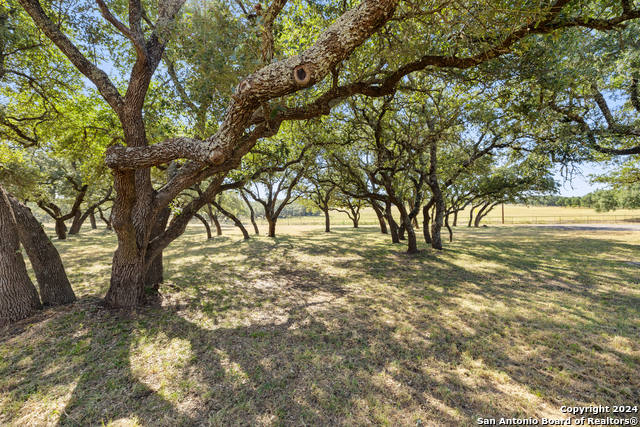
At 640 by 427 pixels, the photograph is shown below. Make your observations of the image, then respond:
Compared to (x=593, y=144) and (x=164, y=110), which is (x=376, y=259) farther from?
(x=164, y=110)

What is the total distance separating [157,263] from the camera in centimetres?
630

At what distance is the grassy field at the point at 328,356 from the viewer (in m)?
Answer: 2.54

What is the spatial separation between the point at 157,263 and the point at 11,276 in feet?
7.93

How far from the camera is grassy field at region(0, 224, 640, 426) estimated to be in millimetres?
2545

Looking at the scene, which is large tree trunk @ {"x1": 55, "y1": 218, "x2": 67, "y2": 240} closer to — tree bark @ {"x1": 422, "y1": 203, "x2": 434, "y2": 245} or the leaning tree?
the leaning tree

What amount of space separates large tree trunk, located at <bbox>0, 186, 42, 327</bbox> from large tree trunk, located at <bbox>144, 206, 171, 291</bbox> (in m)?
1.88

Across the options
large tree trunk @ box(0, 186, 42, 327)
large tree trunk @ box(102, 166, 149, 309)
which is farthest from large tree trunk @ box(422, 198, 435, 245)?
large tree trunk @ box(0, 186, 42, 327)

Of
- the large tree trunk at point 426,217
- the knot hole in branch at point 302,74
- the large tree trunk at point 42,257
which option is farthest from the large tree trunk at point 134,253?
the large tree trunk at point 426,217

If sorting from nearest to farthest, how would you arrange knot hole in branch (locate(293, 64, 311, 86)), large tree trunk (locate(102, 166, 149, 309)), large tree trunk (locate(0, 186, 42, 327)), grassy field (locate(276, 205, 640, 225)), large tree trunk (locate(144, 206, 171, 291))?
knot hole in branch (locate(293, 64, 311, 86)) < large tree trunk (locate(0, 186, 42, 327)) < large tree trunk (locate(102, 166, 149, 309)) < large tree trunk (locate(144, 206, 171, 291)) < grassy field (locate(276, 205, 640, 225))

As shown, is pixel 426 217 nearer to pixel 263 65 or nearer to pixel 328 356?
pixel 328 356

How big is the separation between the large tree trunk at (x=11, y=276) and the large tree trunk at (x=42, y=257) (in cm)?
25

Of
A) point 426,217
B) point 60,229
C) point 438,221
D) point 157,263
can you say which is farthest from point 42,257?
point 60,229

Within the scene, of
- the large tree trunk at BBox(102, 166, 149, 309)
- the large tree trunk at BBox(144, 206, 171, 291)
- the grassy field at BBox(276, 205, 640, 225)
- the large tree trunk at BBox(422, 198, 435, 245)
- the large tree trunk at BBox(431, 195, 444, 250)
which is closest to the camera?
the large tree trunk at BBox(102, 166, 149, 309)

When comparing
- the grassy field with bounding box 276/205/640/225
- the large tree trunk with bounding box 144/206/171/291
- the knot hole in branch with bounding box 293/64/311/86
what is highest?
the knot hole in branch with bounding box 293/64/311/86
